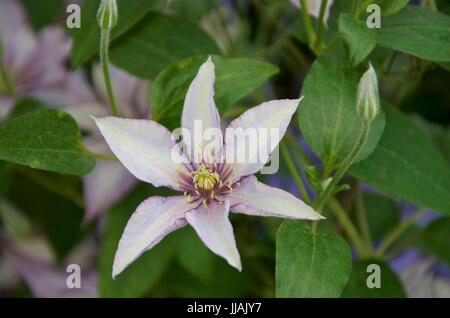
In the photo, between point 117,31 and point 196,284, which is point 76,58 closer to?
point 117,31

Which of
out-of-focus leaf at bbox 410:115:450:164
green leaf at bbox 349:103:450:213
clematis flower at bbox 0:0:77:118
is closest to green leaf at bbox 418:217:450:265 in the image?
out-of-focus leaf at bbox 410:115:450:164

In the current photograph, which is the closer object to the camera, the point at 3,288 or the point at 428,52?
the point at 428,52

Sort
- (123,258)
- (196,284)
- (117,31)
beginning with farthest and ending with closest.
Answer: (196,284) < (117,31) < (123,258)

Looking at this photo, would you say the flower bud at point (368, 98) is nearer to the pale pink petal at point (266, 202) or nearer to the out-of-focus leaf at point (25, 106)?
the pale pink petal at point (266, 202)

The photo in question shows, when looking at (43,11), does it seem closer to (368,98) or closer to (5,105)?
(5,105)

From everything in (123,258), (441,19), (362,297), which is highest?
(441,19)

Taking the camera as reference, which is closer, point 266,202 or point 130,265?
point 266,202

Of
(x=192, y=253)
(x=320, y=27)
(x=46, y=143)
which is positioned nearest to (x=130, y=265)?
(x=192, y=253)
